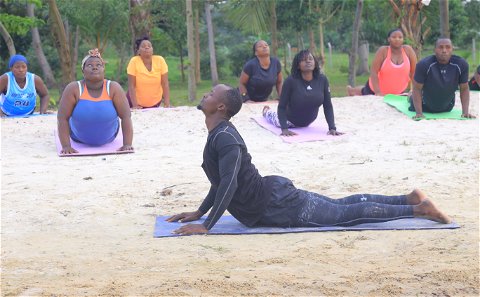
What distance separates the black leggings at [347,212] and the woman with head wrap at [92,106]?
4.03 metres

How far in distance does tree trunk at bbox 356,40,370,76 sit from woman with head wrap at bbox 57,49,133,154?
23.3 metres

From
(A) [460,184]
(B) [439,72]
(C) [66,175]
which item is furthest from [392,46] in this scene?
(C) [66,175]

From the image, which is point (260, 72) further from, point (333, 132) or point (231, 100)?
point (231, 100)

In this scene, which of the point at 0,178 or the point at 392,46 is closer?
the point at 0,178

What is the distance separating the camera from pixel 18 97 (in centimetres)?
1134

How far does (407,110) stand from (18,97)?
5.71 m

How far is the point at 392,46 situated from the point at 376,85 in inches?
33.9

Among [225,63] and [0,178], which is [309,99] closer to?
[0,178]

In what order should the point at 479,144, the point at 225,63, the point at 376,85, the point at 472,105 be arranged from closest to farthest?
the point at 479,144 < the point at 472,105 < the point at 376,85 < the point at 225,63

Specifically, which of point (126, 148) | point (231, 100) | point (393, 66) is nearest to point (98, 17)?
point (393, 66)

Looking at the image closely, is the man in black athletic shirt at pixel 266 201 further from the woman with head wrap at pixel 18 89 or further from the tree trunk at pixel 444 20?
the tree trunk at pixel 444 20

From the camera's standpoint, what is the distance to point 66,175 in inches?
311

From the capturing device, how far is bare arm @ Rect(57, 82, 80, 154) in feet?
29.8

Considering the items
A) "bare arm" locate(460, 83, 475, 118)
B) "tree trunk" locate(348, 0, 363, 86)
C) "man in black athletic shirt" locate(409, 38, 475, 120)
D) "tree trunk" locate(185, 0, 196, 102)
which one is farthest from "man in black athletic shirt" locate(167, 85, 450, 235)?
"tree trunk" locate(348, 0, 363, 86)
